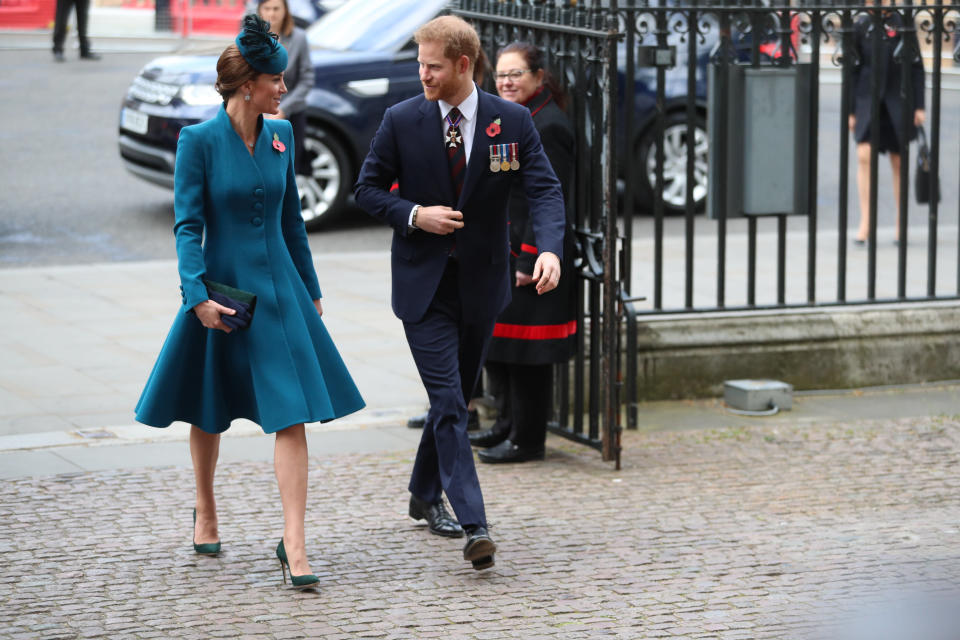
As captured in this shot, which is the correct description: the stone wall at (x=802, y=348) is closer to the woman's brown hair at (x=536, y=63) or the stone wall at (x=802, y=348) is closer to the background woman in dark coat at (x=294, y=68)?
the woman's brown hair at (x=536, y=63)

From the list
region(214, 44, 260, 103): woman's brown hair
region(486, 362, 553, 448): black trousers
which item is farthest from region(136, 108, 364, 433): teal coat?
region(486, 362, 553, 448): black trousers

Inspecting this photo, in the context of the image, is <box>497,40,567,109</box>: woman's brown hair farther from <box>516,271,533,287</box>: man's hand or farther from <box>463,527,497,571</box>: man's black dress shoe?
<box>463,527,497,571</box>: man's black dress shoe

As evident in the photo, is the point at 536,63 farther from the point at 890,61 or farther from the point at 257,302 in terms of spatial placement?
the point at 890,61

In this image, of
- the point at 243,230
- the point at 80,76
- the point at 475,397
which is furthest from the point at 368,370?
the point at 80,76

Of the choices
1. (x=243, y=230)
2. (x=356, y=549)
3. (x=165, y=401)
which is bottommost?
(x=356, y=549)

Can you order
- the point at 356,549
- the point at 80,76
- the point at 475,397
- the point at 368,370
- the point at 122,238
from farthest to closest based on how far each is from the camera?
the point at 80,76
the point at 122,238
the point at 368,370
the point at 475,397
the point at 356,549

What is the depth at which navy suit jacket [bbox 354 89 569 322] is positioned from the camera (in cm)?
527

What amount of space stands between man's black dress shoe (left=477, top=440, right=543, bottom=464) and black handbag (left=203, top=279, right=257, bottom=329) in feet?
6.24

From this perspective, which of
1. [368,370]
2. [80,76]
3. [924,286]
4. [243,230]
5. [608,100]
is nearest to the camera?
[243,230]

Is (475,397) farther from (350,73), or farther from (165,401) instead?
(350,73)

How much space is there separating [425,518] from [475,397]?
168cm

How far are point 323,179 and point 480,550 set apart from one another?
7238 mm

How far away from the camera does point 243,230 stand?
4941 millimetres

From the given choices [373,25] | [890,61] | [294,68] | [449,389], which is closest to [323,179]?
[294,68]
